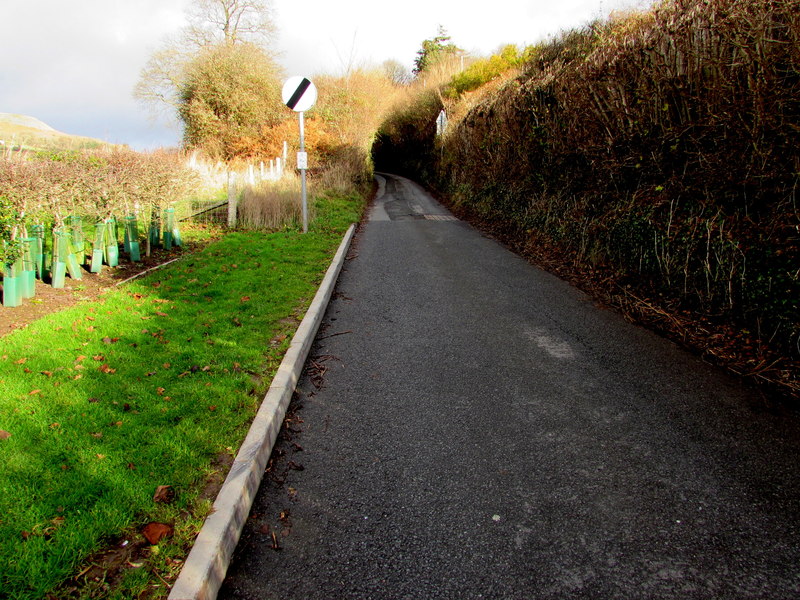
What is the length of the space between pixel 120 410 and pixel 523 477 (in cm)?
276

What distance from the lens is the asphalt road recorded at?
2211 mm

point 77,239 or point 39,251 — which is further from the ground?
point 77,239

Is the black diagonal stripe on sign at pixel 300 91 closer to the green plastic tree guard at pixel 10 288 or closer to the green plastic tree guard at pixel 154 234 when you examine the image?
the green plastic tree guard at pixel 154 234

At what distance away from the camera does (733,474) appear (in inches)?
115

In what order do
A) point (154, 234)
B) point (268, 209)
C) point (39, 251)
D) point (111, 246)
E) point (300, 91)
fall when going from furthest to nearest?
1. point (268, 209)
2. point (300, 91)
3. point (154, 234)
4. point (111, 246)
5. point (39, 251)

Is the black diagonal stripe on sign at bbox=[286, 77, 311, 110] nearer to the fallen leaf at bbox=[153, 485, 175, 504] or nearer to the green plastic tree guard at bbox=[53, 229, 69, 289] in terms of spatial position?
the green plastic tree guard at bbox=[53, 229, 69, 289]

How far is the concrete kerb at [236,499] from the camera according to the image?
199 cm

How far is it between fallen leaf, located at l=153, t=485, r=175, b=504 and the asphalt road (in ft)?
1.51

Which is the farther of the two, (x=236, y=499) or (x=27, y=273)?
(x=27, y=273)

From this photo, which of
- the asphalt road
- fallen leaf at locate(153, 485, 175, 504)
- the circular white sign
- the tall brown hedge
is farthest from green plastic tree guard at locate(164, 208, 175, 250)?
fallen leaf at locate(153, 485, 175, 504)

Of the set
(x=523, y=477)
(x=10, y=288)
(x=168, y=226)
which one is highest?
(x=168, y=226)

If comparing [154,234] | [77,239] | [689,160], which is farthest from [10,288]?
[689,160]

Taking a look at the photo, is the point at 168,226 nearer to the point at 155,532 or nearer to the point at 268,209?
the point at 268,209

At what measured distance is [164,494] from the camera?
251 cm
